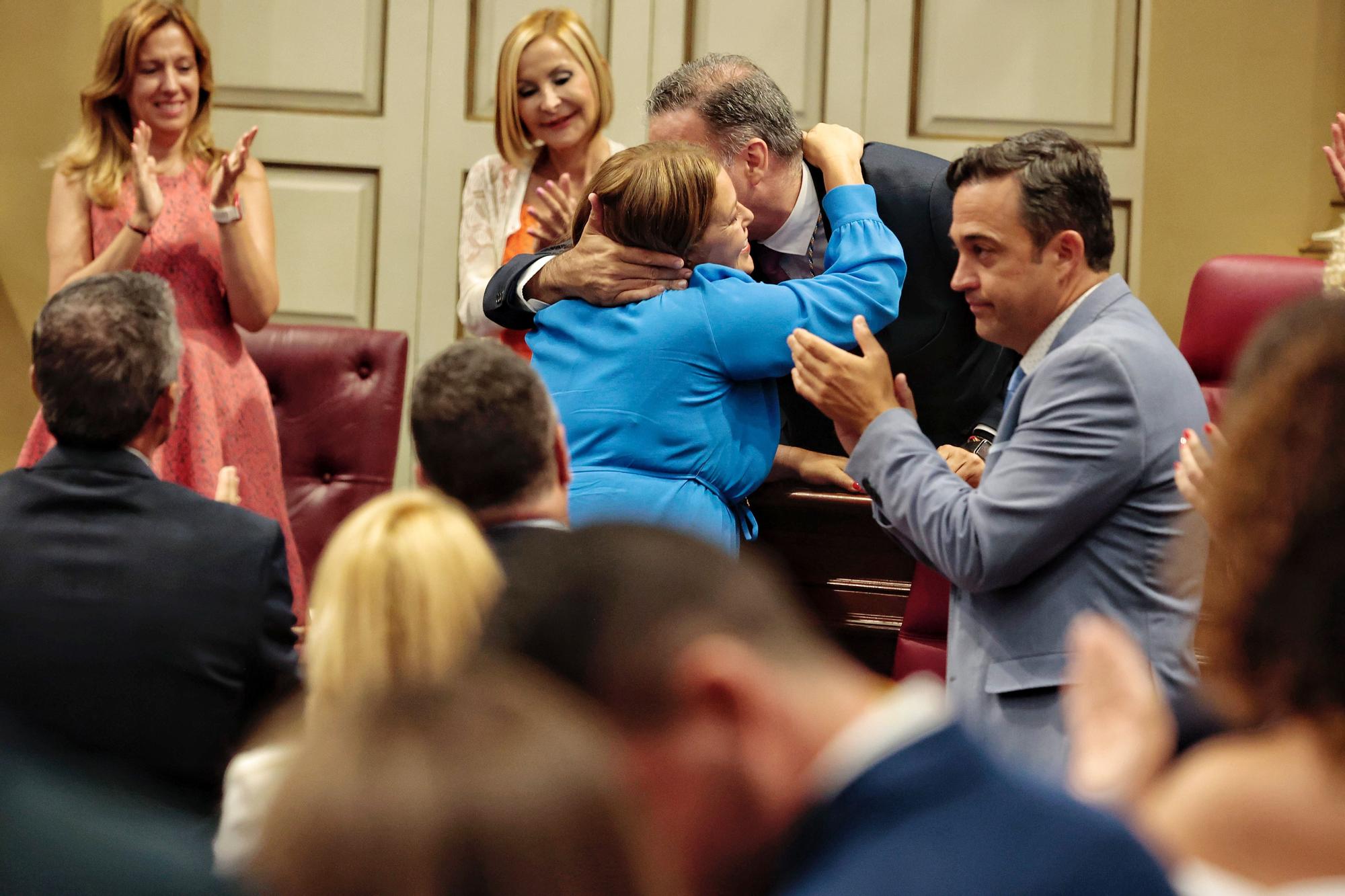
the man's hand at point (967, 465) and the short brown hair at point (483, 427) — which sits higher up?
the short brown hair at point (483, 427)

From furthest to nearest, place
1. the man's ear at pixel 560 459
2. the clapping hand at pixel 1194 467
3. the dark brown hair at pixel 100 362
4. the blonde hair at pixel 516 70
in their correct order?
the blonde hair at pixel 516 70
the dark brown hair at pixel 100 362
the man's ear at pixel 560 459
the clapping hand at pixel 1194 467

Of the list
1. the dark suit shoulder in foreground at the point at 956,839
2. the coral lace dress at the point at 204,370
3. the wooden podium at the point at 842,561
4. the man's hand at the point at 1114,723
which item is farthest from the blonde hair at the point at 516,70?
the dark suit shoulder in foreground at the point at 956,839

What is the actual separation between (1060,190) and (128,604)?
1.21 meters

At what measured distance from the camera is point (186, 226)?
2.99 metres

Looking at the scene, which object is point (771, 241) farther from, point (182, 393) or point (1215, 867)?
point (1215, 867)

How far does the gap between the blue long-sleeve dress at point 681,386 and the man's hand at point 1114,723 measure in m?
0.79

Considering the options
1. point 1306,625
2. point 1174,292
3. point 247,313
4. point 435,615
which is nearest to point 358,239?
point 247,313

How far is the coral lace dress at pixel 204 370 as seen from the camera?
2826mm

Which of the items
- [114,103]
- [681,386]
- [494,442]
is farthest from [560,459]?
[114,103]

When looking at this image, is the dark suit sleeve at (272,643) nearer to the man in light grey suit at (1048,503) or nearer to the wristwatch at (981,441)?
the man in light grey suit at (1048,503)

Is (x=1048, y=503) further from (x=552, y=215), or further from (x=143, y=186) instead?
(x=143, y=186)

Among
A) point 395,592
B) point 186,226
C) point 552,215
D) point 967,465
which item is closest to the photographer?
point 395,592

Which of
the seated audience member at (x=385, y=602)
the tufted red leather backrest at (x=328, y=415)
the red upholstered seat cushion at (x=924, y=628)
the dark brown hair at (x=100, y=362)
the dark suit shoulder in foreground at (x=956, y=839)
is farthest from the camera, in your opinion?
the tufted red leather backrest at (x=328, y=415)

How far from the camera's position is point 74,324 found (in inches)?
68.3
